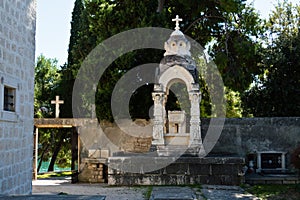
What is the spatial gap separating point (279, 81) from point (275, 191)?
7.51 m

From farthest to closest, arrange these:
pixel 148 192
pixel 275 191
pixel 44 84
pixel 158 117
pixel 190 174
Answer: pixel 44 84 < pixel 158 117 < pixel 190 174 < pixel 275 191 < pixel 148 192

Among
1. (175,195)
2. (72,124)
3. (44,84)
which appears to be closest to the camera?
(175,195)

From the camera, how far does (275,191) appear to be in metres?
8.62

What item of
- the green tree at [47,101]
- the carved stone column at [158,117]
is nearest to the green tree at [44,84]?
the green tree at [47,101]

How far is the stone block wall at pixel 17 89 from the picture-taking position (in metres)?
5.55

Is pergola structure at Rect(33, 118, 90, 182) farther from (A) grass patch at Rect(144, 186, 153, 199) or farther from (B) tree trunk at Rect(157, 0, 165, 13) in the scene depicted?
(B) tree trunk at Rect(157, 0, 165, 13)

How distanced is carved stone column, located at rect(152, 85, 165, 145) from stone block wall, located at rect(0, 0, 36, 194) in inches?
178

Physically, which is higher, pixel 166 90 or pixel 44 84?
pixel 44 84

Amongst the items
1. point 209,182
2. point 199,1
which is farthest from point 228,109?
point 209,182

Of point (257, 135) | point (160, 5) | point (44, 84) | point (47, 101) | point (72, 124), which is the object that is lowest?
point (257, 135)

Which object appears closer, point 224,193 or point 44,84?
point 224,193

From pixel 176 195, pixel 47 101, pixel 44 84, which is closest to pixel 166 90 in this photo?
pixel 176 195

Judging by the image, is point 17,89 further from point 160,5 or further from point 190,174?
point 160,5

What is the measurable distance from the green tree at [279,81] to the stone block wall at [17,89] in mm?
10840
